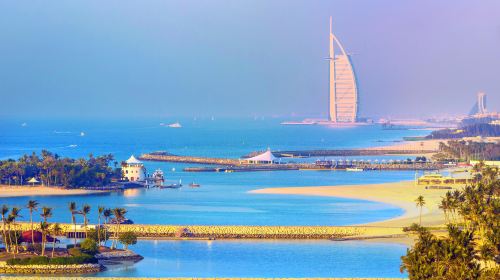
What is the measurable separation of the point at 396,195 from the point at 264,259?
29568mm

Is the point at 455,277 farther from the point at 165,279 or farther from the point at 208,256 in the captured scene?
the point at 208,256

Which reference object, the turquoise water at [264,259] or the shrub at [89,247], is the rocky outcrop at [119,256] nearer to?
the shrub at [89,247]

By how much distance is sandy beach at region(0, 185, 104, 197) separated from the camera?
8281 cm

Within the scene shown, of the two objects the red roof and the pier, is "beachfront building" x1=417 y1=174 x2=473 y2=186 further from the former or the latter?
the red roof

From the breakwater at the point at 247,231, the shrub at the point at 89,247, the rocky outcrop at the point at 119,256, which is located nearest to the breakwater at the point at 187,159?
the breakwater at the point at 247,231

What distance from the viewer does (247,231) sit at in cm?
5772

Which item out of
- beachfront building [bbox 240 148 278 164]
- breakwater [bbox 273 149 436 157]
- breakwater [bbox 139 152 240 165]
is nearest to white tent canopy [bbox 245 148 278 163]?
beachfront building [bbox 240 148 278 164]

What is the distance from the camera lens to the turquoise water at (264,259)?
47.2m

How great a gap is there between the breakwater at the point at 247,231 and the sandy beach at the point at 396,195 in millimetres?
2888

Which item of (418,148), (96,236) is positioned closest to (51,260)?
(96,236)

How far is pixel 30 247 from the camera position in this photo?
48.9 meters

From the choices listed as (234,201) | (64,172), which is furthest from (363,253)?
(64,172)

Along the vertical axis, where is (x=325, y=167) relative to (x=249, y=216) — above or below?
above

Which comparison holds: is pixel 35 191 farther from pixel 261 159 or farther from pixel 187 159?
pixel 187 159
